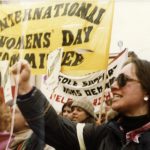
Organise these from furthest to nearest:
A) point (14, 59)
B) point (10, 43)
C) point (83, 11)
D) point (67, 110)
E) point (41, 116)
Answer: point (67, 110) < point (83, 11) < point (10, 43) < point (14, 59) < point (41, 116)

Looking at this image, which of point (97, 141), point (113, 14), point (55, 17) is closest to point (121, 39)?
point (113, 14)

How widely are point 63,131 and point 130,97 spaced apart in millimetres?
279

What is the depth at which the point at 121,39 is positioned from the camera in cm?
297

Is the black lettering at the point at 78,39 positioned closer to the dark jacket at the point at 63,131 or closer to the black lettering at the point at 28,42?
the black lettering at the point at 28,42

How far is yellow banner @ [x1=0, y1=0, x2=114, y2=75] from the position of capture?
1.86 metres

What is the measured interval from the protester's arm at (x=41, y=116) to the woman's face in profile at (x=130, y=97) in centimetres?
20

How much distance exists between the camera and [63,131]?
1.64 m

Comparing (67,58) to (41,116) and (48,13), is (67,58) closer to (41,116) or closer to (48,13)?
(48,13)

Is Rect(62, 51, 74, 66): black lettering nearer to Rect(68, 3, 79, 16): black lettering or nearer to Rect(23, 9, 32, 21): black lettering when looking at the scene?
Rect(68, 3, 79, 16): black lettering

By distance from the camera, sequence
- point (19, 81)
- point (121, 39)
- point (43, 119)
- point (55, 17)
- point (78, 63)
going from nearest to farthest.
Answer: point (19, 81)
point (43, 119)
point (55, 17)
point (78, 63)
point (121, 39)

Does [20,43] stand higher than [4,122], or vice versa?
[20,43]

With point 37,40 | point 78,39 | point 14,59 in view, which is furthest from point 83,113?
point 14,59

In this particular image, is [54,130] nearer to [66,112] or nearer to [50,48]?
[50,48]

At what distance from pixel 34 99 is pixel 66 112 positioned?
926 mm
